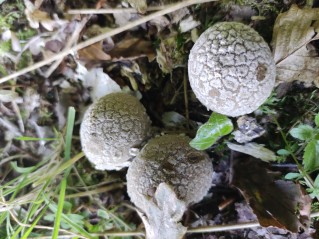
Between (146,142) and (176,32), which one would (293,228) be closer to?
(146,142)

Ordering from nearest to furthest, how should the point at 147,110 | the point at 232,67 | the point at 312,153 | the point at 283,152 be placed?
the point at 232,67 < the point at 312,153 < the point at 283,152 < the point at 147,110

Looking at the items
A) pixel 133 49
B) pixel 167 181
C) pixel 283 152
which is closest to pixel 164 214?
pixel 167 181

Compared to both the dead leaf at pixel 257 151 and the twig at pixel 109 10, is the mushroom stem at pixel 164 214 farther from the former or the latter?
the twig at pixel 109 10

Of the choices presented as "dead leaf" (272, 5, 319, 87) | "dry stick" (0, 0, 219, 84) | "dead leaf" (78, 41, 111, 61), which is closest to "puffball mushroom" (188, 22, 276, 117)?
"dead leaf" (272, 5, 319, 87)

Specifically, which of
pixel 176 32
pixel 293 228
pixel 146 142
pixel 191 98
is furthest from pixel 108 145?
pixel 293 228

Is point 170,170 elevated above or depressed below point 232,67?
below

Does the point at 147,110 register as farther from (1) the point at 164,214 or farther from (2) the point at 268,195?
(2) the point at 268,195

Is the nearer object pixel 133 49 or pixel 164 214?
pixel 164 214

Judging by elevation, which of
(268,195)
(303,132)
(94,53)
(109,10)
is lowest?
(268,195)

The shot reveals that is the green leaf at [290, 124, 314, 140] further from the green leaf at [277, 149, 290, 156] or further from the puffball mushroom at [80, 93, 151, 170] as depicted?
the puffball mushroom at [80, 93, 151, 170]
